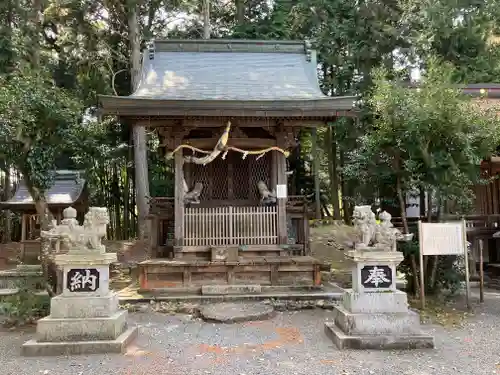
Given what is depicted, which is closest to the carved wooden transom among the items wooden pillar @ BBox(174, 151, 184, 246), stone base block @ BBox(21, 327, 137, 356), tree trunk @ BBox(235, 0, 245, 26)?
wooden pillar @ BBox(174, 151, 184, 246)

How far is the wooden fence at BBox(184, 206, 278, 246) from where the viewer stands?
9062 millimetres

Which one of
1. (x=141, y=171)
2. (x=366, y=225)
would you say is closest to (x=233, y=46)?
(x=141, y=171)

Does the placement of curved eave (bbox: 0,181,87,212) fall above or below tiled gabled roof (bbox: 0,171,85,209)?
below

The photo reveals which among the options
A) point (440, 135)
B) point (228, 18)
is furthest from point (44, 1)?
point (440, 135)

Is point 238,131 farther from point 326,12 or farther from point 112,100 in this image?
point 326,12

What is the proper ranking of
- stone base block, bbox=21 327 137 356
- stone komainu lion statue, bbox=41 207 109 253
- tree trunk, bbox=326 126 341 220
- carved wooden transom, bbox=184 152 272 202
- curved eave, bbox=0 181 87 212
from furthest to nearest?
tree trunk, bbox=326 126 341 220 < curved eave, bbox=0 181 87 212 < carved wooden transom, bbox=184 152 272 202 < stone komainu lion statue, bbox=41 207 109 253 < stone base block, bbox=21 327 137 356

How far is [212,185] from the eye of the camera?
33.6 feet

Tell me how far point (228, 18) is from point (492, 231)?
51.6 ft

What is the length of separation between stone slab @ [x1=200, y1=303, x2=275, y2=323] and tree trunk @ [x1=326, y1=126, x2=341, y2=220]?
13031mm

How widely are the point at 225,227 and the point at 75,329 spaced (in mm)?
4194

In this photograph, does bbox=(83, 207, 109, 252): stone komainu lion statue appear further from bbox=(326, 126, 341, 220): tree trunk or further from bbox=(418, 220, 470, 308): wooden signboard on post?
bbox=(326, 126, 341, 220): tree trunk

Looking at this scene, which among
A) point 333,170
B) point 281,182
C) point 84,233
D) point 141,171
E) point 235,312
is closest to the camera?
point 84,233

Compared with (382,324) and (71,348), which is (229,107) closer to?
(382,324)

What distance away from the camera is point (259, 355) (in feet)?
17.0
